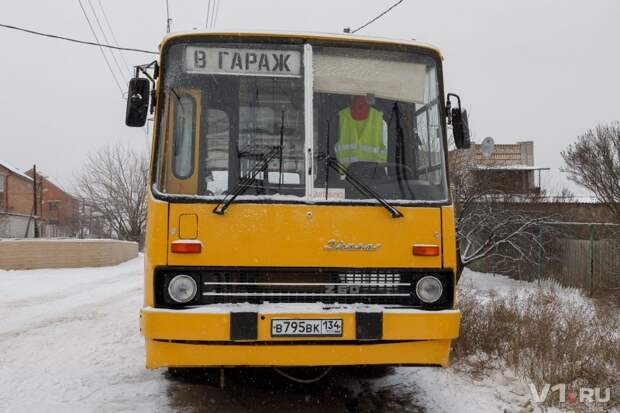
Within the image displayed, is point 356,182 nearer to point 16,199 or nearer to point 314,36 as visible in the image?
point 314,36

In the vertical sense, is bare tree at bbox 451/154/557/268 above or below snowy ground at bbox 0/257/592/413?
above

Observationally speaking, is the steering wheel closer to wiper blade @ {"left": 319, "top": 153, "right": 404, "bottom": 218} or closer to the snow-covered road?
wiper blade @ {"left": 319, "top": 153, "right": 404, "bottom": 218}

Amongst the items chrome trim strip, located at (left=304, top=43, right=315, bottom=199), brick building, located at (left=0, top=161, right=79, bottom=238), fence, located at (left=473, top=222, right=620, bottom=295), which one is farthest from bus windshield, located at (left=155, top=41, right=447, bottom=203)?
brick building, located at (left=0, top=161, right=79, bottom=238)

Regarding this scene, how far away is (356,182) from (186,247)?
1338 mm

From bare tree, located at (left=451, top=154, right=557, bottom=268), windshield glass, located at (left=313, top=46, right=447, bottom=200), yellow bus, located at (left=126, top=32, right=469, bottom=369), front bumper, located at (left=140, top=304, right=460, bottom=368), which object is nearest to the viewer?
front bumper, located at (left=140, top=304, right=460, bottom=368)

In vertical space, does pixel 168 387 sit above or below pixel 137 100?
below

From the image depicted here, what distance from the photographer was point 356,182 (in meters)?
4.32

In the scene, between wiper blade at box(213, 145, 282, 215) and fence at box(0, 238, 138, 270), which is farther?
fence at box(0, 238, 138, 270)

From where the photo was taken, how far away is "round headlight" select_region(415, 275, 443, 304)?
13.8ft

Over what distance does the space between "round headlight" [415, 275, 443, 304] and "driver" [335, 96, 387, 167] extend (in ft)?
3.23

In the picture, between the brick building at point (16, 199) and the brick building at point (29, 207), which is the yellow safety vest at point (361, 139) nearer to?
the brick building at point (29, 207)

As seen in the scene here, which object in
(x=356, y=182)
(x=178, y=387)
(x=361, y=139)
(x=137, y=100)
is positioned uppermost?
(x=137, y=100)

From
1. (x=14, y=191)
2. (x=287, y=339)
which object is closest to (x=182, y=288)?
(x=287, y=339)

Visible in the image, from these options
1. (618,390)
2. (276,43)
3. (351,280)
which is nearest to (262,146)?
(276,43)
